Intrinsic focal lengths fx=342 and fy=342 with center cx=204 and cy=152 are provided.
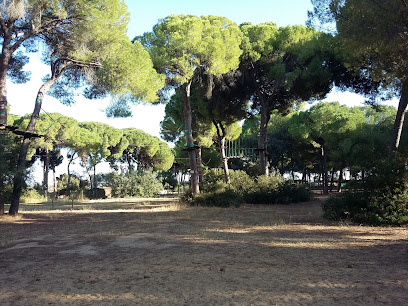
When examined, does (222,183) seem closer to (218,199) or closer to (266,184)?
(218,199)

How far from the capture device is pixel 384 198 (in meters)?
7.86

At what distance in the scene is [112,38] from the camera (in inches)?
449

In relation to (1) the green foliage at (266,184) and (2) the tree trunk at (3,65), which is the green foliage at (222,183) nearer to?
(1) the green foliage at (266,184)

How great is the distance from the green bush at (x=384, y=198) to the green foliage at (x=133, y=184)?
22.6 meters

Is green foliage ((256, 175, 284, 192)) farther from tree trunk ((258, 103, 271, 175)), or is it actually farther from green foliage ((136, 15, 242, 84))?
green foliage ((136, 15, 242, 84))

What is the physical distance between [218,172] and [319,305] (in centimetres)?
1422

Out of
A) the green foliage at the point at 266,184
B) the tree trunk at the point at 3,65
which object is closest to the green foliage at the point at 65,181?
the green foliage at the point at 266,184

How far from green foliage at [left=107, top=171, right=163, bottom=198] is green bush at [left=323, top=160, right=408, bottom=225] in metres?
22.6

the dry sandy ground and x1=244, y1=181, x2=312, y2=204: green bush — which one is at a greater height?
x1=244, y1=181, x2=312, y2=204: green bush

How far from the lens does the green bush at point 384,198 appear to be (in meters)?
7.64

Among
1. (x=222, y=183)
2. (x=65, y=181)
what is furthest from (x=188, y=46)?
(x=65, y=181)

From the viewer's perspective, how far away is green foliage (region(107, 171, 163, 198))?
29.1 metres

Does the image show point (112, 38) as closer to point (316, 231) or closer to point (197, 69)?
point (197, 69)

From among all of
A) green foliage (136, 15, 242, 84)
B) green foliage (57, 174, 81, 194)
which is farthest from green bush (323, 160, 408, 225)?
green foliage (57, 174, 81, 194)
